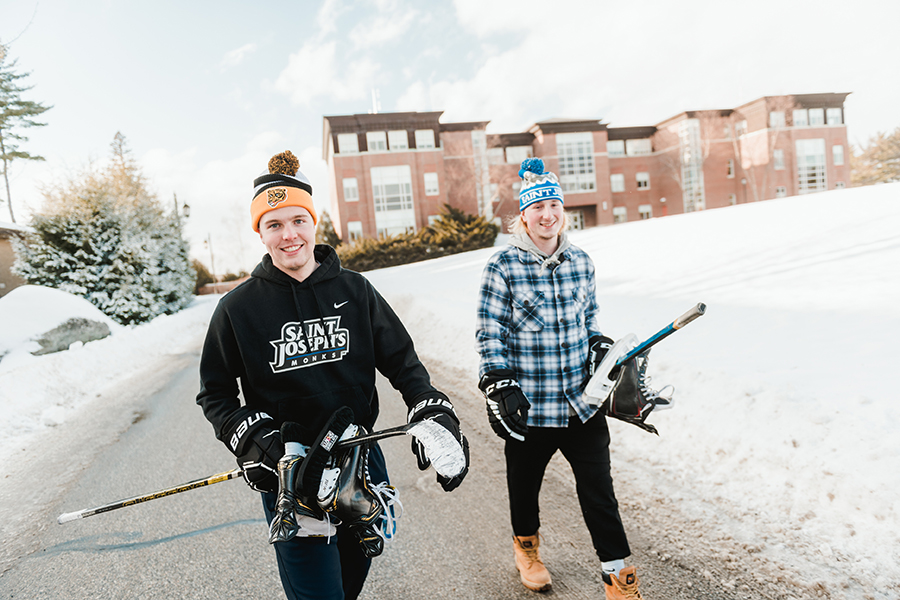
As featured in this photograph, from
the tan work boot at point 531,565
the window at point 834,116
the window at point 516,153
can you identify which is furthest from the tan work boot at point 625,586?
the window at point 834,116

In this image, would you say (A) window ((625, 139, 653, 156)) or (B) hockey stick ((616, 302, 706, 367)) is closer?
(B) hockey stick ((616, 302, 706, 367))

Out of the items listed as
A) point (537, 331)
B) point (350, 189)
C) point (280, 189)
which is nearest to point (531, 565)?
point (537, 331)

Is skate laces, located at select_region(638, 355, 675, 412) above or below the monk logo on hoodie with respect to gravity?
below

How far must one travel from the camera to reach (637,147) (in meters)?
52.9

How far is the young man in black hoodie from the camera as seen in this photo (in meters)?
1.87

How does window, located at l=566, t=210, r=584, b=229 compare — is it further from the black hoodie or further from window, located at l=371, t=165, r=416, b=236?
the black hoodie

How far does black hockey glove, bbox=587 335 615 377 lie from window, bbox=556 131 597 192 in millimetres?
48663

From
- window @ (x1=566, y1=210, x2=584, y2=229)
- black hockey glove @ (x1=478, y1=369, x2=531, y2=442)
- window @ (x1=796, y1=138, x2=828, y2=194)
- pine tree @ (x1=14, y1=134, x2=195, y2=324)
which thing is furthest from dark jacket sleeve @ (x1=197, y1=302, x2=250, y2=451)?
window @ (x1=796, y1=138, x2=828, y2=194)

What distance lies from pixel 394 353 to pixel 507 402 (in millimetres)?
636

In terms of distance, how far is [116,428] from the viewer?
21.3ft

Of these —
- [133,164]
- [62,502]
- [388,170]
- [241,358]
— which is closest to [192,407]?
[62,502]

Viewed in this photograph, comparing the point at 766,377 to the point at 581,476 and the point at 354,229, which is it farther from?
the point at 354,229

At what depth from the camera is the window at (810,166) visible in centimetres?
5050

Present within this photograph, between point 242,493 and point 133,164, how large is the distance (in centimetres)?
2668
